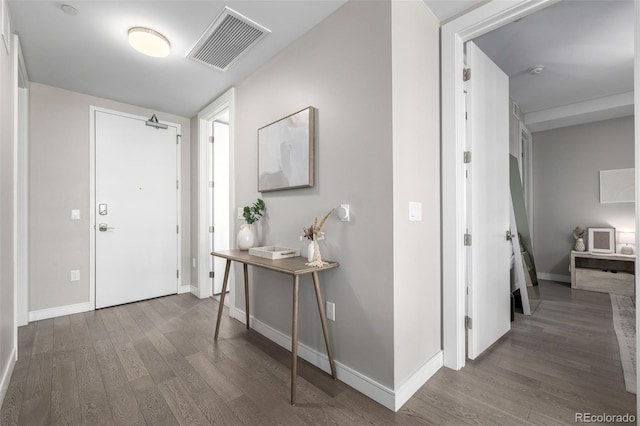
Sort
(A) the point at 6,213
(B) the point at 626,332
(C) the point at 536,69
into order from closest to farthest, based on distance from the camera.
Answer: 1. (A) the point at 6,213
2. (B) the point at 626,332
3. (C) the point at 536,69

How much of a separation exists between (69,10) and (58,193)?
6.53ft

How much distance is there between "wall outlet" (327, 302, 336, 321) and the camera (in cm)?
194

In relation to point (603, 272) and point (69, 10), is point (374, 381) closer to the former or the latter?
point (69, 10)

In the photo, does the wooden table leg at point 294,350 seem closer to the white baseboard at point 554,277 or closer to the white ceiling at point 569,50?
the white ceiling at point 569,50

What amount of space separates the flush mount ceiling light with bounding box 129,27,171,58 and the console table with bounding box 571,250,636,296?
5.61m

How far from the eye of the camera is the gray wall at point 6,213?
5.79 ft

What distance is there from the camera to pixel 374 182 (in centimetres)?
171

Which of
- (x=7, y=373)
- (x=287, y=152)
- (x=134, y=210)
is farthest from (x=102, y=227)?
(x=287, y=152)

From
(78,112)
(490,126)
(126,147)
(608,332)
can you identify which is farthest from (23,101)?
(608,332)

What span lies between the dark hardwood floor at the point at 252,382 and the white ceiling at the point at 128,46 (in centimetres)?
248

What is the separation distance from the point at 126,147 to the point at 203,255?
1635 mm

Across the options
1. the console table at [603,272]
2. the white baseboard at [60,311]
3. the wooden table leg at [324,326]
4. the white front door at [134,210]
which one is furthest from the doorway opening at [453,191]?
the white baseboard at [60,311]

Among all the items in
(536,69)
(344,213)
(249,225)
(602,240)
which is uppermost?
(536,69)

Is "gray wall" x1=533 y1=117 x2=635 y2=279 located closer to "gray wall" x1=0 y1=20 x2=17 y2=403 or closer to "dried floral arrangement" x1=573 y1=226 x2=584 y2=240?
"dried floral arrangement" x1=573 y1=226 x2=584 y2=240
